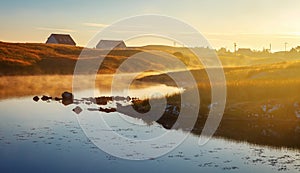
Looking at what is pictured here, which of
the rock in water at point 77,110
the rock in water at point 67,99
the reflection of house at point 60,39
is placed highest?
the reflection of house at point 60,39

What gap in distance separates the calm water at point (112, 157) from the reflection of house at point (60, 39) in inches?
4656

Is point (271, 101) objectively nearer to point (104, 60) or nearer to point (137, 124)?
point (137, 124)

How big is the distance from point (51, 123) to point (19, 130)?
2.75 meters

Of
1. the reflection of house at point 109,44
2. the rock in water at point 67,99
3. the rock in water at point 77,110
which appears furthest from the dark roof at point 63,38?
the rock in water at point 77,110

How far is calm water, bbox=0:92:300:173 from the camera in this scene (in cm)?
1667

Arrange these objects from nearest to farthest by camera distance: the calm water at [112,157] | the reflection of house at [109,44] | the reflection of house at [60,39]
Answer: the calm water at [112,157] → the reflection of house at [60,39] → the reflection of house at [109,44]

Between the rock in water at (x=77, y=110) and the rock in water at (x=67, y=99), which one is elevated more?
the rock in water at (x=67, y=99)

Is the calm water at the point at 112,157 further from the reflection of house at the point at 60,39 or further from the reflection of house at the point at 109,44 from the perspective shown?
the reflection of house at the point at 109,44

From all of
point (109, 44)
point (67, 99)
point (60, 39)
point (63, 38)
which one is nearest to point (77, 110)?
point (67, 99)

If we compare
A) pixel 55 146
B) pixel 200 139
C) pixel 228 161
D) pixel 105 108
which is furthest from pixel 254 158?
pixel 105 108

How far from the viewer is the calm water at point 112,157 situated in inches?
656

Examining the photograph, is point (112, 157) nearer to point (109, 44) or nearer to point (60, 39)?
point (60, 39)

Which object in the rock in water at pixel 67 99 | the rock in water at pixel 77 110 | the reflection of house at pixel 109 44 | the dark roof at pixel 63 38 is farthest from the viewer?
the reflection of house at pixel 109 44

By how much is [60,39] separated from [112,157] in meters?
128
